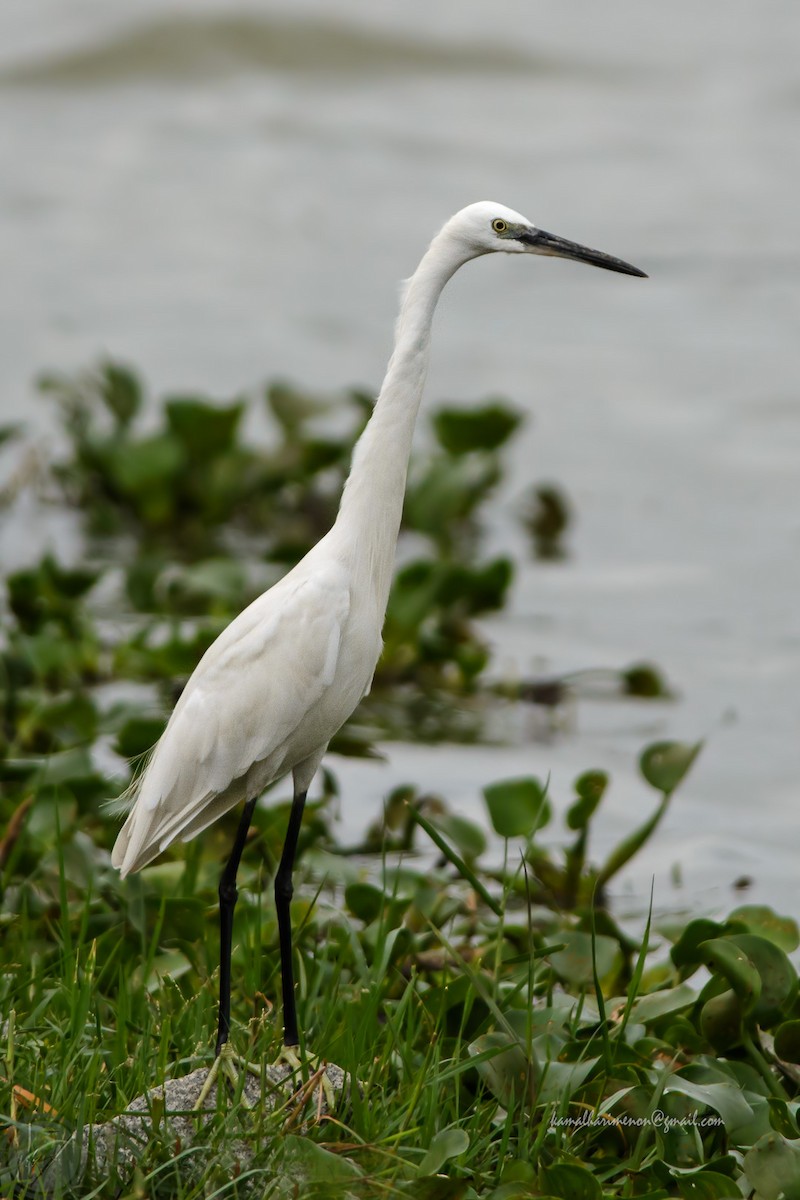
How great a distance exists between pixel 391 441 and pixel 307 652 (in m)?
0.46

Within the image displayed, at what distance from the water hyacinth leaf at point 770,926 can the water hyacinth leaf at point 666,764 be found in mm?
455

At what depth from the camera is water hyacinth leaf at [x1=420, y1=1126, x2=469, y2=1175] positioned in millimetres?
2914

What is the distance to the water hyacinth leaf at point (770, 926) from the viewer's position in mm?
3939

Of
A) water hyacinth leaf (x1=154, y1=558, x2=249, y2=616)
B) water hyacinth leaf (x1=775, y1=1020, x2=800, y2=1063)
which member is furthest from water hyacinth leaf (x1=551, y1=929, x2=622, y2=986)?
water hyacinth leaf (x1=154, y1=558, x2=249, y2=616)

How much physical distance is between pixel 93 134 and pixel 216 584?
7599mm

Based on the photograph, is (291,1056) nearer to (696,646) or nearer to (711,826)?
(711,826)

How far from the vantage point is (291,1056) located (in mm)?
3322

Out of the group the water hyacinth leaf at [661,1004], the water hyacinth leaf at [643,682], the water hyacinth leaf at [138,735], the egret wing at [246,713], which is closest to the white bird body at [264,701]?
the egret wing at [246,713]

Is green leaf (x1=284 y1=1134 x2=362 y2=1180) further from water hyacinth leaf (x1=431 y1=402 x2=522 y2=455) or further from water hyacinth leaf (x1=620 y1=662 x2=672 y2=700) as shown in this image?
water hyacinth leaf (x1=431 y1=402 x2=522 y2=455)

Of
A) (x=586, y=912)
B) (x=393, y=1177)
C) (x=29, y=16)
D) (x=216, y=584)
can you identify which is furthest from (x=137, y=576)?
(x=29, y=16)

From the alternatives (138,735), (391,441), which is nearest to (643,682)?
(138,735)

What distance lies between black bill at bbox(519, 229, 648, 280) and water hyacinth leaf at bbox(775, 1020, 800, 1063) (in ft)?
5.23

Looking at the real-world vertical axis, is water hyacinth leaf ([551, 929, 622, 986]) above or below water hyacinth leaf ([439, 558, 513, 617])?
below

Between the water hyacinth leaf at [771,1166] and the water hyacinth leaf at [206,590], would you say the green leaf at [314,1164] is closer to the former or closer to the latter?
the water hyacinth leaf at [771,1166]
